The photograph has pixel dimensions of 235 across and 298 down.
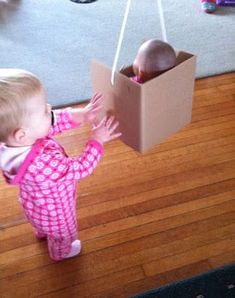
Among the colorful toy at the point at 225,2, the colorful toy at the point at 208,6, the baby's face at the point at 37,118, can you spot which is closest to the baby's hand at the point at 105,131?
the baby's face at the point at 37,118

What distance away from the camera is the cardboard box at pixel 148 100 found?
39.0 inches

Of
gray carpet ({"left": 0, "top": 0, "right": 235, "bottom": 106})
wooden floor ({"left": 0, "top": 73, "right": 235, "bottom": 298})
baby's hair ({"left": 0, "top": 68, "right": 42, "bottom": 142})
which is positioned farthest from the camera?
gray carpet ({"left": 0, "top": 0, "right": 235, "bottom": 106})

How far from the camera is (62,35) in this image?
263cm

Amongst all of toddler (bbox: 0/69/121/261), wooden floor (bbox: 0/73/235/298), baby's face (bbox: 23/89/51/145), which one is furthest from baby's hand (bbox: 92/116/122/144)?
wooden floor (bbox: 0/73/235/298)

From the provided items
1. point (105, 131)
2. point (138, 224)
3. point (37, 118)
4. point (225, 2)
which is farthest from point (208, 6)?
point (37, 118)

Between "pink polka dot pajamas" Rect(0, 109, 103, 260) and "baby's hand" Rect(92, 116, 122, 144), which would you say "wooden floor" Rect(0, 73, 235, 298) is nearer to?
"pink polka dot pajamas" Rect(0, 109, 103, 260)

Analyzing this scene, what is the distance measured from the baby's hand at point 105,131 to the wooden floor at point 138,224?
0.45 metres

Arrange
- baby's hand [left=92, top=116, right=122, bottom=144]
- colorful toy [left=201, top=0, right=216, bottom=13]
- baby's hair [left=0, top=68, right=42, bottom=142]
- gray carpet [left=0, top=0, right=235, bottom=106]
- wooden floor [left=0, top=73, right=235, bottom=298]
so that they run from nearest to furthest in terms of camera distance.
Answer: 1. baby's hair [left=0, top=68, right=42, bottom=142]
2. baby's hand [left=92, top=116, right=122, bottom=144]
3. wooden floor [left=0, top=73, right=235, bottom=298]
4. gray carpet [left=0, top=0, right=235, bottom=106]
5. colorful toy [left=201, top=0, right=216, bottom=13]

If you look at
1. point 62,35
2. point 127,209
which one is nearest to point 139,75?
point 127,209

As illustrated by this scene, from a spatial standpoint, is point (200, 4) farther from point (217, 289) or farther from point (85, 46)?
point (217, 289)

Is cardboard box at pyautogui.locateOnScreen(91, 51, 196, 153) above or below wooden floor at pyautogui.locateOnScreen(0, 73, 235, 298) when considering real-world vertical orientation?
above

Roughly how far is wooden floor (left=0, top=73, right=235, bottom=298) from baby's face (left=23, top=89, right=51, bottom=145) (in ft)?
1.67

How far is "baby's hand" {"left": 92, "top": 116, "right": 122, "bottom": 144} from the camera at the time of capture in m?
1.08

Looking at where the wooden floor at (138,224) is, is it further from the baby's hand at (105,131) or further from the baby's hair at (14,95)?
the baby's hair at (14,95)
